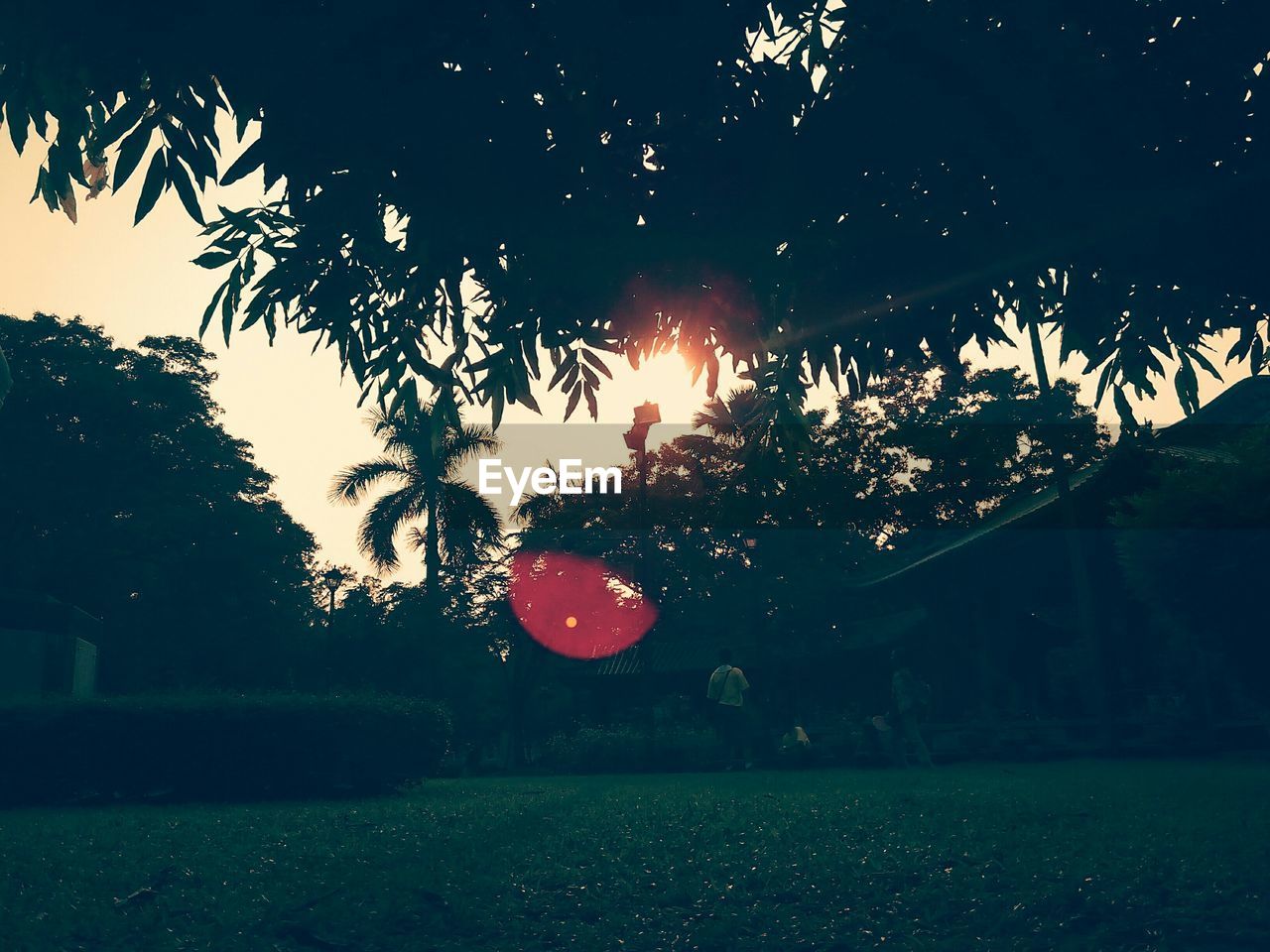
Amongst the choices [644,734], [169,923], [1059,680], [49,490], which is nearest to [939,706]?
[1059,680]

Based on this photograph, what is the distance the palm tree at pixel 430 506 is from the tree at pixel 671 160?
34.2 metres

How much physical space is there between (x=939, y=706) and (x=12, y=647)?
23.0 meters

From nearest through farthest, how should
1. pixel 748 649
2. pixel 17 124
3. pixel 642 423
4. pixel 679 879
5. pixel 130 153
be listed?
pixel 130 153
pixel 17 124
pixel 679 879
pixel 642 423
pixel 748 649

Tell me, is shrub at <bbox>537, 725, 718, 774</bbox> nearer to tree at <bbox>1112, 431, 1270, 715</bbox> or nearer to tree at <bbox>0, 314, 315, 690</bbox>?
tree at <bbox>1112, 431, 1270, 715</bbox>

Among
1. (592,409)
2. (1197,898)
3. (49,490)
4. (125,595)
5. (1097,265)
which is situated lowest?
(1197,898)

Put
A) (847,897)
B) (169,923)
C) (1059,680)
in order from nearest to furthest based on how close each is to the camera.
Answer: (169,923), (847,897), (1059,680)

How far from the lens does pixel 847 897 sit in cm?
502

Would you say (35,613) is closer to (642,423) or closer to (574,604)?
(642,423)

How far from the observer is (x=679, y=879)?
5496 millimetres

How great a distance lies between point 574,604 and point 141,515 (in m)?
16.7

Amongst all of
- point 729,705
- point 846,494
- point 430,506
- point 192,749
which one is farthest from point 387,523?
point 192,749

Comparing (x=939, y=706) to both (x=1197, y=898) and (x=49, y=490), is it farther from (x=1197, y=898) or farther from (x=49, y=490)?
(x=49, y=490)

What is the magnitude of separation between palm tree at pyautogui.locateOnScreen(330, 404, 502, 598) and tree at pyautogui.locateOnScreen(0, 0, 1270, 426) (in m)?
34.2

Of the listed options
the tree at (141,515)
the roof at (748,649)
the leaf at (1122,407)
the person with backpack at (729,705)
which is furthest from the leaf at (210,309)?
the tree at (141,515)
